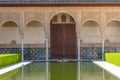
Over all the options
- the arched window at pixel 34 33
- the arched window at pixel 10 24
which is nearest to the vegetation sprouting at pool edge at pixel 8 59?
the arched window at pixel 34 33

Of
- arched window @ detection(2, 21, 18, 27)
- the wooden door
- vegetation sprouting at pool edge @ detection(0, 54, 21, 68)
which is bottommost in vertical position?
vegetation sprouting at pool edge @ detection(0, 54, 21, 68)

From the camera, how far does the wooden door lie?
2081 cm

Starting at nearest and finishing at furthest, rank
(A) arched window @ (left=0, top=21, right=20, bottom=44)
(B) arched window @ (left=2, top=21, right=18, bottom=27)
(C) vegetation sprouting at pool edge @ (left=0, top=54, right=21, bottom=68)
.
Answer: (C) vegetation sprouting at pool edge @ (left=0, top=54, right=21, bottom=68) < (A) arched window @ (left=0, top=21, right=20, bottom=44) < (B) arched window @ (left=2, top=21, right=18, bottom=27)

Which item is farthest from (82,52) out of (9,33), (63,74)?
(63,74)

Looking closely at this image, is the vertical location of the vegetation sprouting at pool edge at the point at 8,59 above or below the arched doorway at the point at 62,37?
below

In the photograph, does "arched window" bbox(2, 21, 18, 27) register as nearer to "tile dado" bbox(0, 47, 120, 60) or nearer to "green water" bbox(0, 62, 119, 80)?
"tile dado" bbox(0, 47, 120, 60)

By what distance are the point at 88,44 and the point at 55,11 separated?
3.12 m

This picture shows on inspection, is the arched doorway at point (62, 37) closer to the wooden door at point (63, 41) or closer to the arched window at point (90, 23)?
the wooden door at point (63, 41)

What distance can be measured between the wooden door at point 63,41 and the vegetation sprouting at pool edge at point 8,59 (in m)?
2.86

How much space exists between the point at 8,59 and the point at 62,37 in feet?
19.9

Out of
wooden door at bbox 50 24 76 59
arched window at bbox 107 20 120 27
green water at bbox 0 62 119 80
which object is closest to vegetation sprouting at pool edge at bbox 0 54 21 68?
green water at bbox 0 62 119 80

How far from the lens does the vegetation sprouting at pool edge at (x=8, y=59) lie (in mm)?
14356

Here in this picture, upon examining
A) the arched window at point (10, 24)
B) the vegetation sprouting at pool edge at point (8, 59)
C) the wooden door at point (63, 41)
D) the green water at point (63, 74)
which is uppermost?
the arched window at point (10, 24)

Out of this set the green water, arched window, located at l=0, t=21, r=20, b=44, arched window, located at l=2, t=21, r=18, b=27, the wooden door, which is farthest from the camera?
arched window, located at l=2, t=21, r=18, b=27
